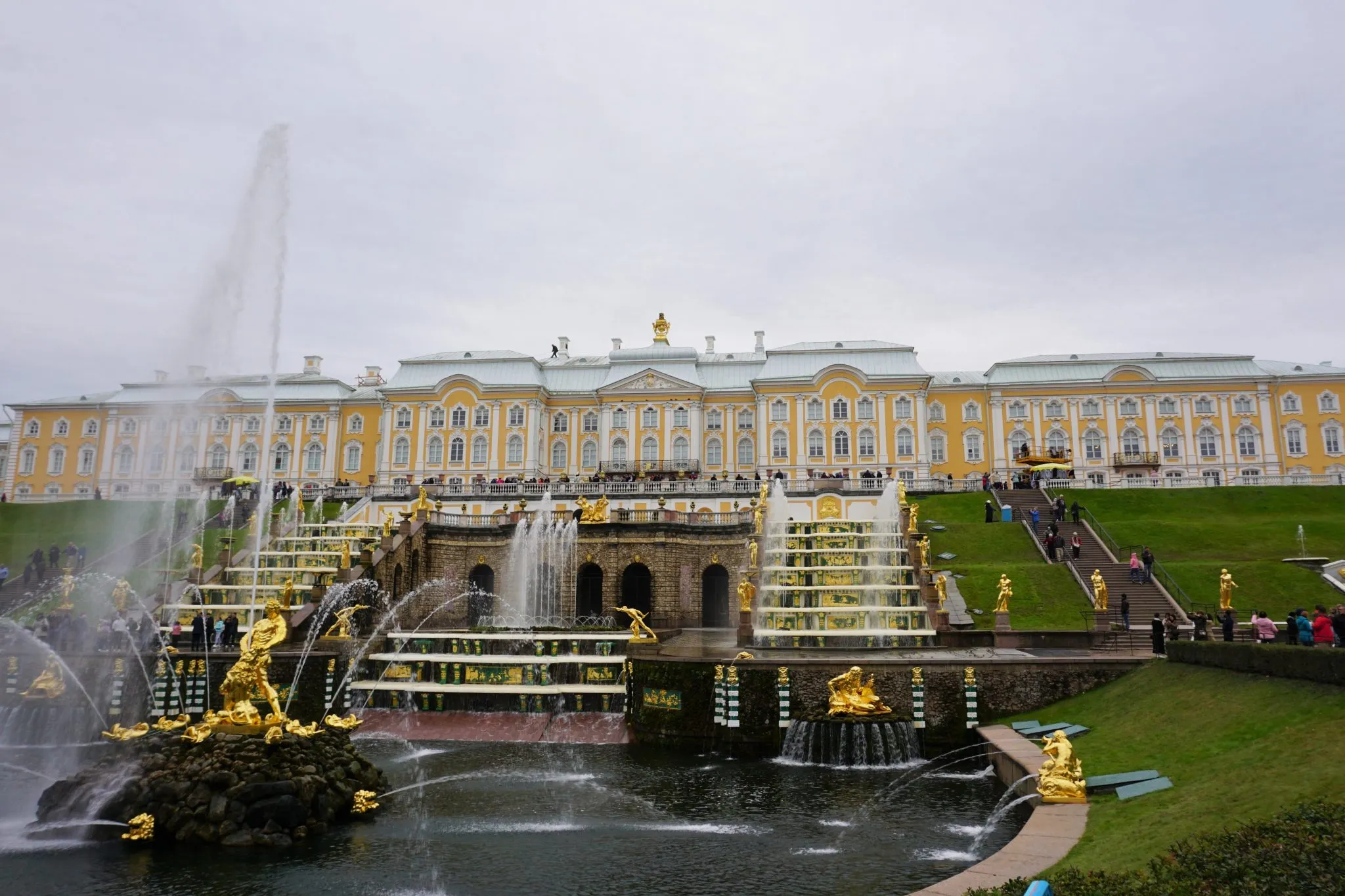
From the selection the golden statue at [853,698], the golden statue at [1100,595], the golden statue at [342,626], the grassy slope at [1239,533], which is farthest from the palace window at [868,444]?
the golden statue at [853,698]

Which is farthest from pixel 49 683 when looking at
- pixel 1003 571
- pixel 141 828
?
pixel 1003 571

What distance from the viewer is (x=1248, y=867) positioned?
8820mm

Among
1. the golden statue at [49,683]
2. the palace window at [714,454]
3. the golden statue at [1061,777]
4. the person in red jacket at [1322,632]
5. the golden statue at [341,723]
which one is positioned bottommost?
the golden statue at [1061,777]

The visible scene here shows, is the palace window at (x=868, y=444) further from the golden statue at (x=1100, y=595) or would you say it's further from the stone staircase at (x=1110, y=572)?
the golden statue at (x=1100, y=595)

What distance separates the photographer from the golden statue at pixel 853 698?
69.3ft

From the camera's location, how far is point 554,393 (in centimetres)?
Result: 7138

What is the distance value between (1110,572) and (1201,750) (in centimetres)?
2068

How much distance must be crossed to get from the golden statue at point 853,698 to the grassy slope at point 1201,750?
385cm

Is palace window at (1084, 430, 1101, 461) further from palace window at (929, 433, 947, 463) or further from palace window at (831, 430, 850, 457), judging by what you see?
palace window at (831, 430, 850, 457)

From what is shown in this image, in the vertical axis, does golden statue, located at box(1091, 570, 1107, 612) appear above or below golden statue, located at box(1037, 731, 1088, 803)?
above

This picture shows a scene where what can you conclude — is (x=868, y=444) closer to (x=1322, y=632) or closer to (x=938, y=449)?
(x=938, y=449)

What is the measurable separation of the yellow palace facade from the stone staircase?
19502mm

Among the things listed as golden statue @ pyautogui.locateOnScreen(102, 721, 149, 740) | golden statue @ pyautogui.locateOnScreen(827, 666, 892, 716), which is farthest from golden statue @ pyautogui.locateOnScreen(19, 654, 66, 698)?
golden statue @ pyautogui.locateOnScreen(827, 666, 892, 716)

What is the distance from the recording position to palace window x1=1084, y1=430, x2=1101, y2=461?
227 ft
